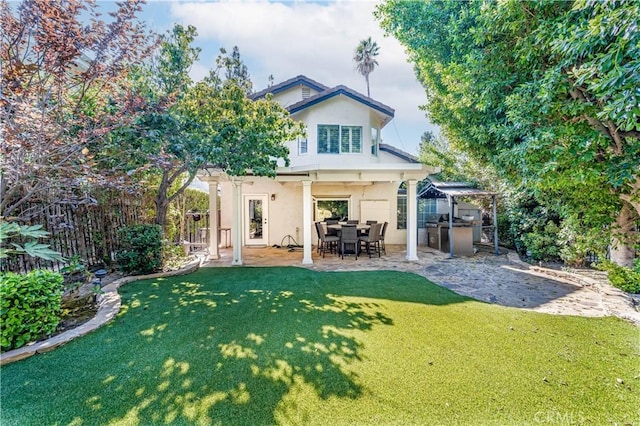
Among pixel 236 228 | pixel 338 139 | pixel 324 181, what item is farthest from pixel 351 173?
pixel 236 228

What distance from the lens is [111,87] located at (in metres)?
5.37

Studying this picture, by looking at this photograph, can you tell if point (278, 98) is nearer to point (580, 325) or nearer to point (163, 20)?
point (163, 20)

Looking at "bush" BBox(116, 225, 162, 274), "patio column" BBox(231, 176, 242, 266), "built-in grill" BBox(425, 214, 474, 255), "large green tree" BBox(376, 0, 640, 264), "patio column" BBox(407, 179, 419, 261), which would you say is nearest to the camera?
"large green tree" BBox(376, 0, 640, 264)

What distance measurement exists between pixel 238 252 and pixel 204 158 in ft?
12.8

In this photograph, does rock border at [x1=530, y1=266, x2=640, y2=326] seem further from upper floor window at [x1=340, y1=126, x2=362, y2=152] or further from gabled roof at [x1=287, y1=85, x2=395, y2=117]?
gabled roof at [x1=287, y1=85, x2=395, y2=117]

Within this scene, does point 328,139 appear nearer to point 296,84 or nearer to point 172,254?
point 296,84

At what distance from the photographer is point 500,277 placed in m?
7.73

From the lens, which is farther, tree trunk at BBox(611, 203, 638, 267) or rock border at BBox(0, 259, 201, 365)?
tree trunk at BBox(611, 203, 638, 267)

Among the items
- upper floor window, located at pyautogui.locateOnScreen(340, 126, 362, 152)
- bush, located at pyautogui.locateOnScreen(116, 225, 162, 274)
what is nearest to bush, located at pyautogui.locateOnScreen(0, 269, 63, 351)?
bush, located at pyautogui.locateOnScreen(116, 225, 162, 274)

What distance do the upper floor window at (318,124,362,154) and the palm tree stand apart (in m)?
21.2

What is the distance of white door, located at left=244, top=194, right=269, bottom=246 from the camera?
13.8 metres

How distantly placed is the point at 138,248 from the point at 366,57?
99.4ft

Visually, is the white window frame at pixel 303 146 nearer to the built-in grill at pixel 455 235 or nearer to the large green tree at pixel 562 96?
the large green tree at pixel 562 96

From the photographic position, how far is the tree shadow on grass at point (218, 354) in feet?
8.52
